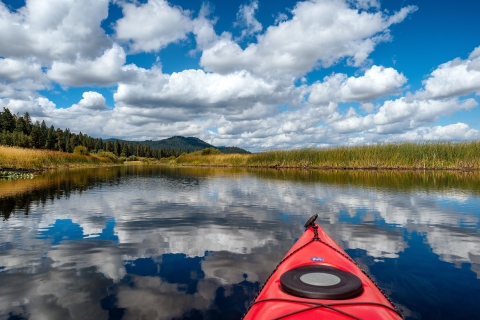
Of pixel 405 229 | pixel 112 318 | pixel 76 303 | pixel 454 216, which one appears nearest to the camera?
pixel 112 318

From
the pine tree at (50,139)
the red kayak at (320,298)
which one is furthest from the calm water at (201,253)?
the pine tree at (50,139)

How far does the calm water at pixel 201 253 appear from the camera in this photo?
13.0ft

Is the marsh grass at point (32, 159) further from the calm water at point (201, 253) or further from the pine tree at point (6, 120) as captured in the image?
the pine tree at point (6, 120)

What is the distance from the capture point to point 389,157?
30.5 meters

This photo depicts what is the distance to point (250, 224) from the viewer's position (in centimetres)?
826

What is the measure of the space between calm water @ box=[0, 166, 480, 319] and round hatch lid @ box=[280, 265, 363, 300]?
3.75 ft

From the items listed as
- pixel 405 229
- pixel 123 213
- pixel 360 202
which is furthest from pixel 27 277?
pixel 360 202

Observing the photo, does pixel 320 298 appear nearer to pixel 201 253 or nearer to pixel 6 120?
pixel 201 253

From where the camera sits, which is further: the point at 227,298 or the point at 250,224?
the point at 250,224

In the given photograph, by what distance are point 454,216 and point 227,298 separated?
8.44 meters

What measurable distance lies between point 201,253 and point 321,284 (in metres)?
3.48

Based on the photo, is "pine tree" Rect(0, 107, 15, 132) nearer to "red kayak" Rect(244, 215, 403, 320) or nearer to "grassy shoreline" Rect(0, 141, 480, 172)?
"grassy shoreline" Rect(0, 141, 480, 172)

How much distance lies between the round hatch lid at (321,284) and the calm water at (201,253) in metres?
1.14

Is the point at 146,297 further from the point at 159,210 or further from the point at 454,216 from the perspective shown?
the point at 454,216
